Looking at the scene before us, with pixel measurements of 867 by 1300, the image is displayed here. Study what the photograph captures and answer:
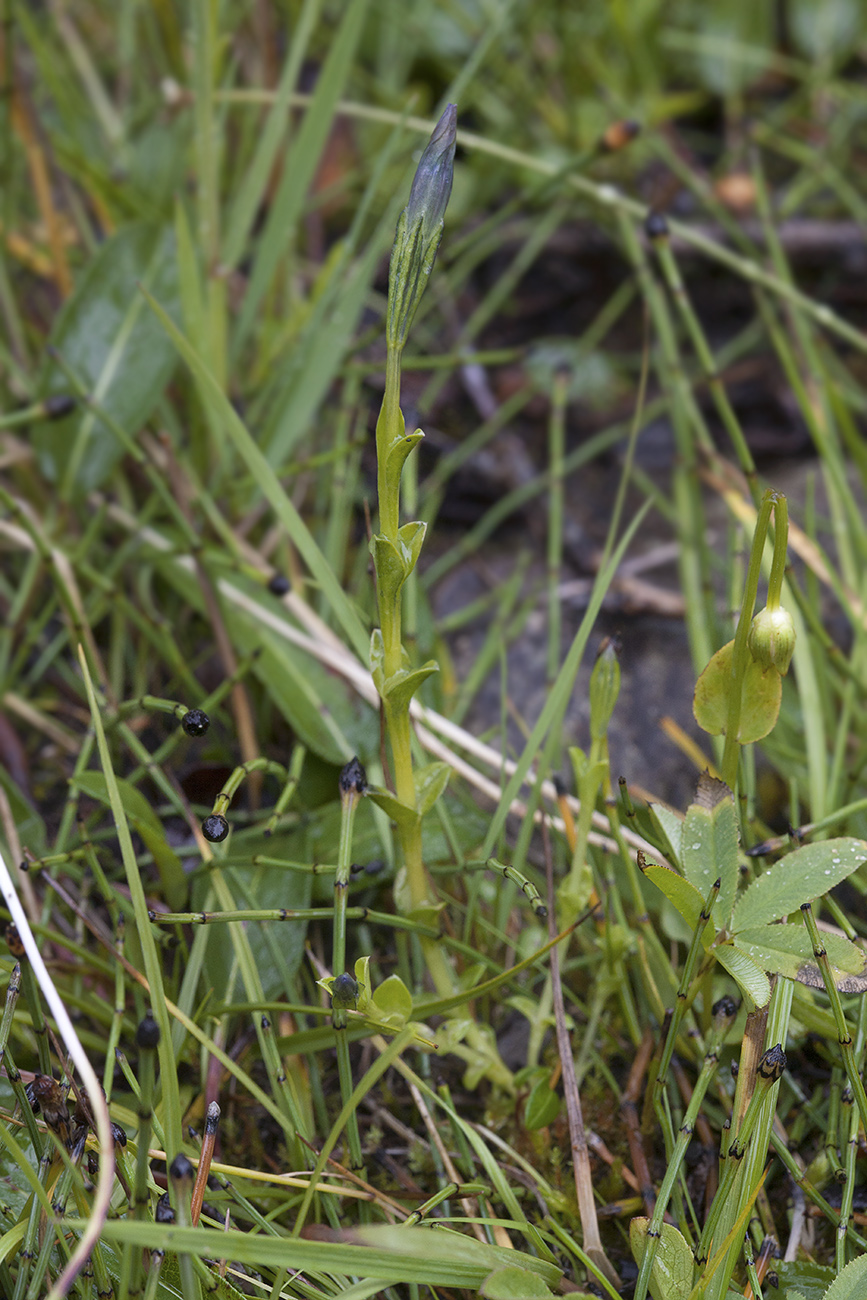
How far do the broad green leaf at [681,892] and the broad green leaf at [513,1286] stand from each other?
27 centimetres

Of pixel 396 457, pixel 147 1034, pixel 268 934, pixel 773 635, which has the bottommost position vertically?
pixel 268 934

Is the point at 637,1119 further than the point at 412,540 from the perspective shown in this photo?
Yes

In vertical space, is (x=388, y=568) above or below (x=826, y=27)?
below

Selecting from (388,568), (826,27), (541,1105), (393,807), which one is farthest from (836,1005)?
(826,27)

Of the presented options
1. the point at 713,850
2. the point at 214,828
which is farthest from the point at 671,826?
the point at 214,828

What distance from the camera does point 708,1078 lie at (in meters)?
0.75

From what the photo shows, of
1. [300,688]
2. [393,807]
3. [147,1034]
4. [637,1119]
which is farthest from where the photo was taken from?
[300,688]

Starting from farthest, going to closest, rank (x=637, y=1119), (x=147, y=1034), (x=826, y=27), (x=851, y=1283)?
(x=826, y=27)
(x=637, y=1119)
(x=851, y=1283)
(x=147, y=1034)

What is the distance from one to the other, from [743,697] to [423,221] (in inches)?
17.4

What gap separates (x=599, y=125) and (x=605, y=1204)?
6.13 ft

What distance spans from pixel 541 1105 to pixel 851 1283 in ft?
0.84

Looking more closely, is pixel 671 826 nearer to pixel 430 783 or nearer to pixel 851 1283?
pixel 430 783

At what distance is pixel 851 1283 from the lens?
67 centimetres

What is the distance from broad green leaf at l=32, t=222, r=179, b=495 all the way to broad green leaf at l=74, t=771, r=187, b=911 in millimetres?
506
